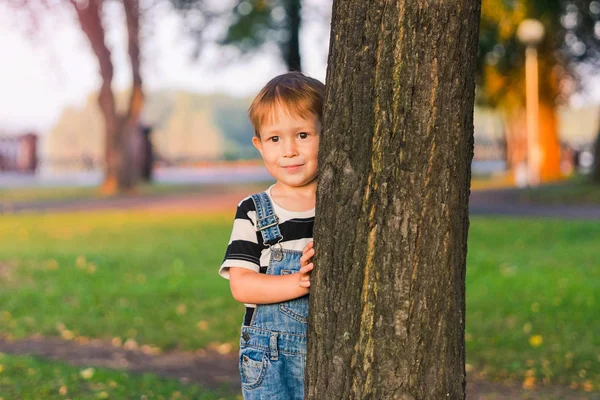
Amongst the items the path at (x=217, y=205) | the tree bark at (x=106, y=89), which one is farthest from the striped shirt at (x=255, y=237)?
the tree bark at (x=106, y=89)

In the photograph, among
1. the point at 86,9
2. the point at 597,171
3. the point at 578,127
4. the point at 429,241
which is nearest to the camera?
the point at 429,241

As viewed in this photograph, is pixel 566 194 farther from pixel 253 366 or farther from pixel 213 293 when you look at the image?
pixel 253 366

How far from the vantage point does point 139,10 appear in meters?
25.7

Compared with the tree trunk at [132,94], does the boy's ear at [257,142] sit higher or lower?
lower

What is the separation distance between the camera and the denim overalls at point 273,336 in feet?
9.47

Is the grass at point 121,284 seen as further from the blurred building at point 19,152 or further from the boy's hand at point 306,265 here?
the blurred building at point 19,152

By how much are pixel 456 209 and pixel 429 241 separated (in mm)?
146

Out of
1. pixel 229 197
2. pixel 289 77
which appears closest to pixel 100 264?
pixel 289 77

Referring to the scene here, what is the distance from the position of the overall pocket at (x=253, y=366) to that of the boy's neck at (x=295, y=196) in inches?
19.1

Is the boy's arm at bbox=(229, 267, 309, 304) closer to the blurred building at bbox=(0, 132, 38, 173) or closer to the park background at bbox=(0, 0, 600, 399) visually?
the park background at bbox=(0, 0, 600, 399)

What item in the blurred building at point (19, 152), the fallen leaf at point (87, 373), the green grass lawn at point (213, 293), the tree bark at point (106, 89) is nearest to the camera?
the fallen leaf at point (87, 373)

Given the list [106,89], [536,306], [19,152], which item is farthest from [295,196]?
[19,152]

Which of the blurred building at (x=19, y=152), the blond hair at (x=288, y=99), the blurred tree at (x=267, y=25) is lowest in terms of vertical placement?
the blond hair at (x=288, y=99)

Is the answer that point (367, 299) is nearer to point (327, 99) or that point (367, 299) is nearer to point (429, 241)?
point (429, 241)
